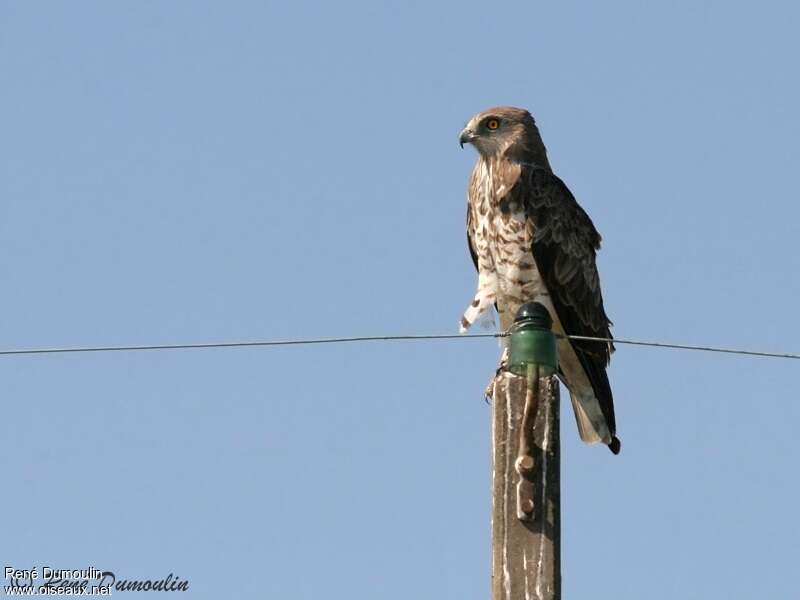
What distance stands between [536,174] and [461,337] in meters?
3.86

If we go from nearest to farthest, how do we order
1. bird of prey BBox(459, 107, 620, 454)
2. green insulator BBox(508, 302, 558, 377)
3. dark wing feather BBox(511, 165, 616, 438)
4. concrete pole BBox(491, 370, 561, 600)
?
1. concrete pole BBox(491, 370, 561, 600)
2. green insulator BBox(508, 302, 558, 377)
3. bird of prey BBox(459, 107, 620, 454)
4. dark wing feather BBox(511, 165, 616, 438)

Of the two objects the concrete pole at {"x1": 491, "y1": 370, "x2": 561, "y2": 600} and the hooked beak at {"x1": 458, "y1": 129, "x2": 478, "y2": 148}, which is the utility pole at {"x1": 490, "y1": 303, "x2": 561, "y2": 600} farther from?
the hooked beak at {"x1": 458, "y1": 129, "x2": 478, "y2": 148}

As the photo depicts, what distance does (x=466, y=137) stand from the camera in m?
11.1

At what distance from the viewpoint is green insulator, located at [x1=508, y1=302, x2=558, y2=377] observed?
626cm

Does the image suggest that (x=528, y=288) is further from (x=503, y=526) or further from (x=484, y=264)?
(x=503, y=526)

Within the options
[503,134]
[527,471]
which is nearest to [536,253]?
[503,134]

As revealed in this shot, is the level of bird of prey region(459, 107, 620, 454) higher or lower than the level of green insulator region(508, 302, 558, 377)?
higher

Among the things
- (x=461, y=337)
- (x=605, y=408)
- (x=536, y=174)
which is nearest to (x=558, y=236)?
(x=536, y=174)

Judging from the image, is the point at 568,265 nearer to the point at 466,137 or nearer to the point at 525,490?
the point at 466,137

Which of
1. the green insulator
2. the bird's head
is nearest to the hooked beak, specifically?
the bird's head

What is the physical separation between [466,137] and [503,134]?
262 millimetres

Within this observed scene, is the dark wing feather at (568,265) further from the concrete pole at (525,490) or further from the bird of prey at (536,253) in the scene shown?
the concrete pole at (525,490)

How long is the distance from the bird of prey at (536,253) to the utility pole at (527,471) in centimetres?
329

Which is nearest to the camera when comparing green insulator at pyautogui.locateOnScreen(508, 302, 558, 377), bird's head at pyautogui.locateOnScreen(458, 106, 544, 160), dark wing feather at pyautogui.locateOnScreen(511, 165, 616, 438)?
green insulator at pyautogui.locateOnScreen(508, 302, 558, 377)
